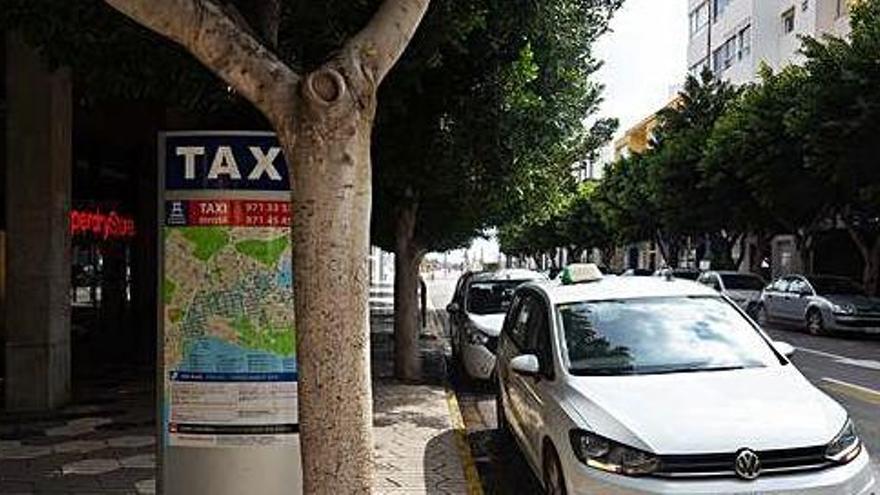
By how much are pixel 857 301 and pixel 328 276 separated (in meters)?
21.6

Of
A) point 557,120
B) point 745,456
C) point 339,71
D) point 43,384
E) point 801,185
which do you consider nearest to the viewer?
point 339,71

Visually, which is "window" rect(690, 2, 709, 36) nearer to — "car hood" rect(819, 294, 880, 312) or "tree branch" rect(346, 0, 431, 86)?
"car hood" rect(819, 294, 880, 312)

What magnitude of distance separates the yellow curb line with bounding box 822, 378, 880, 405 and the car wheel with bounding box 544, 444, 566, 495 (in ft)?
23.1

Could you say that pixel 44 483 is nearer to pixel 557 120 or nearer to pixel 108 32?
pixel 108 32

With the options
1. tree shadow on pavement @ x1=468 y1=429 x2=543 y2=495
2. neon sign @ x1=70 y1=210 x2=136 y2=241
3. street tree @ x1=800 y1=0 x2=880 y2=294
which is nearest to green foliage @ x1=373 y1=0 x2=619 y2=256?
tree shadow on pavement @ x1=468 y1=429 x2=543 y2=495

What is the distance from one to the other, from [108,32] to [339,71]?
302 cm

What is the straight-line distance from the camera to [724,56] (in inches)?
2013

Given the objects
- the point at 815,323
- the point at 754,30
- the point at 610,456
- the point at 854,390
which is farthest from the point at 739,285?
the point at 610,456

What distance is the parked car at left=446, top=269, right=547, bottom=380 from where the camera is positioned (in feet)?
42.9

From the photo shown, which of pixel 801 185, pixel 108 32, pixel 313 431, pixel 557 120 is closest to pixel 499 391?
pixel 557 120

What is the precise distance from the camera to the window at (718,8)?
5078 cm

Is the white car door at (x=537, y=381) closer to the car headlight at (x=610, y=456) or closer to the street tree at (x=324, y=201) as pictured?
the car headlight at (x=610, y=456)

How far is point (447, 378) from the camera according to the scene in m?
14.5

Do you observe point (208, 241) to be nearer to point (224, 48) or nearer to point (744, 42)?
point (224, 48)
